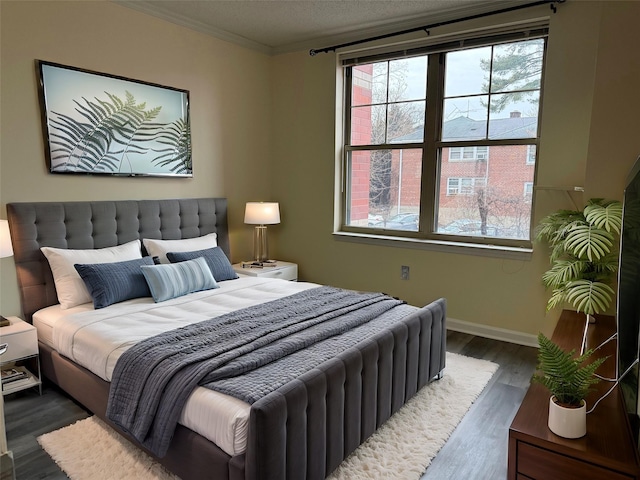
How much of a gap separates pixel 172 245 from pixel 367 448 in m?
2.32

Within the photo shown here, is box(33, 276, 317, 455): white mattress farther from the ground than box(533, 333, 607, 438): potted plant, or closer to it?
closer to it

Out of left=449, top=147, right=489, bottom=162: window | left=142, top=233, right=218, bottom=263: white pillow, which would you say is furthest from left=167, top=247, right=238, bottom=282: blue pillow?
left=449, top=147, right=489, bottom=162: window

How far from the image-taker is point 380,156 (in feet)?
14.4

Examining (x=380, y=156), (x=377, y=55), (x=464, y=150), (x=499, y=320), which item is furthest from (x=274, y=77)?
(x=499, y=320)

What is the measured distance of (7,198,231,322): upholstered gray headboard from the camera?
3.00m

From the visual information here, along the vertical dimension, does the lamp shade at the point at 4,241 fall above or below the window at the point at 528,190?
below

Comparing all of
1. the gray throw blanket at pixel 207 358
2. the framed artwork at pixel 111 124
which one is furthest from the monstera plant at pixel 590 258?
the framed artwork at pixel 111 124

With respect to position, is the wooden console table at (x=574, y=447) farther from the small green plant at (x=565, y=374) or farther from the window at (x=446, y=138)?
the window at (x=446, y=138)

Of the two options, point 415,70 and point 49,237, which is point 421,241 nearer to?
point 415,70

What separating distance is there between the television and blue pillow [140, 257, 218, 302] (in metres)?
2.66

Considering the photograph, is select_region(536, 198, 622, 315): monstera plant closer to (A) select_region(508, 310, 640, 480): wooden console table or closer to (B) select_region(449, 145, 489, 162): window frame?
(A) select_region(508, 310, 640, 480): wooden console table

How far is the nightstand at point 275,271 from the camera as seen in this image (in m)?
4.26

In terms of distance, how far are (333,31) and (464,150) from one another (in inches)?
68.3

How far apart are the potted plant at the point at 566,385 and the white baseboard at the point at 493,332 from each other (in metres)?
2.31
